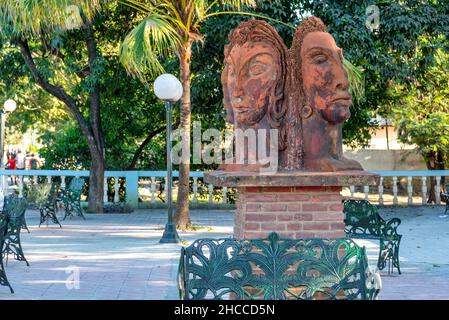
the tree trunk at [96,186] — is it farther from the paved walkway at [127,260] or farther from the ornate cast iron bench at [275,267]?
the ornate cast iron bench at [275,267]

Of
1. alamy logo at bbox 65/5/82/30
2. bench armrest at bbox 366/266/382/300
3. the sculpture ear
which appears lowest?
bench armrest at bbox 366/266/382/300

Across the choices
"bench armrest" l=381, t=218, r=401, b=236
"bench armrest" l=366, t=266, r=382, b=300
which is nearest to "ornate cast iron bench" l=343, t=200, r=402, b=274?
"bench armrest" l=381, t=218, r=401, b=236

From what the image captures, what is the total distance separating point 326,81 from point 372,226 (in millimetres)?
4217

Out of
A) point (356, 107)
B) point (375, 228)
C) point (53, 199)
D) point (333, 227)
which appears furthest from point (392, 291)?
point (356, 107)

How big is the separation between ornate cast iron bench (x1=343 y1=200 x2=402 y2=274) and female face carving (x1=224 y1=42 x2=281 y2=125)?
12.9ft

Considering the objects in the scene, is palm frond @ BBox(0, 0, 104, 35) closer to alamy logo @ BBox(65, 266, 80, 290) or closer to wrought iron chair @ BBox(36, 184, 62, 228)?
wrought iron chair @ BBox(36, 184, 62, 228)

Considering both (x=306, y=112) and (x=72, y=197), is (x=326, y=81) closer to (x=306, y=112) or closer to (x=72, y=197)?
(x=306, y=112)

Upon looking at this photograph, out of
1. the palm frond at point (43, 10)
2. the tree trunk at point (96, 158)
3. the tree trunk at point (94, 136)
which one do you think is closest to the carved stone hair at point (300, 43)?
the palm frond at point (43, 10)

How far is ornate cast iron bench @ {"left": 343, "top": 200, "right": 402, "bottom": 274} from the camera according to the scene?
9.50m

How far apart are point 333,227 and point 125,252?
5.92 metres

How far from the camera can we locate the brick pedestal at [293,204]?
19.3ft

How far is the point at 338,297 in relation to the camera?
5.54m

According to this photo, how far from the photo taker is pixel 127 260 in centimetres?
1051

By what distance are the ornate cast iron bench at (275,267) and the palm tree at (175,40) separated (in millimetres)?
7327
